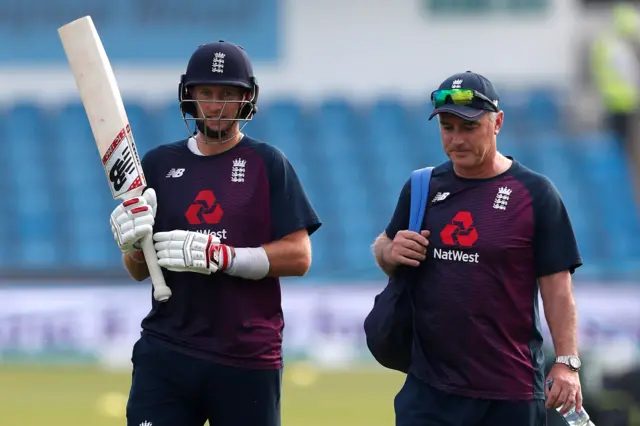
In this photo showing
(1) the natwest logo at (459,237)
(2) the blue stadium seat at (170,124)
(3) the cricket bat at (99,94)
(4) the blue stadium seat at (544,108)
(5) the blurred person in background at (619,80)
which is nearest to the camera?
(1) the natwest logo at (459,237)

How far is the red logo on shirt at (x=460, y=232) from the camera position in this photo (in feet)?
16.5

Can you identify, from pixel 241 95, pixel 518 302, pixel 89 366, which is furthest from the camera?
pixel 89 366

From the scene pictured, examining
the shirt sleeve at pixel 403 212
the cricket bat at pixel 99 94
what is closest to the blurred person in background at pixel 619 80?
the shirt sleeve at pixel 403 212

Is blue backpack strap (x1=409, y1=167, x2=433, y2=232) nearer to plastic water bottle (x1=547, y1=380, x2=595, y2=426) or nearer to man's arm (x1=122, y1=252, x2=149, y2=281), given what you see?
plastic water bottle (x1=547, y1=380, x2=595, y2=426)

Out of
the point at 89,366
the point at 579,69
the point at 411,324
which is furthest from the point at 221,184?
the point at 579,69

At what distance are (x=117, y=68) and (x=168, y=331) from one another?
43.7 ft

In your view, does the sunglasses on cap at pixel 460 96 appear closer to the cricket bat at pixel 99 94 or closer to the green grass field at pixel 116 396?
the cricket bat at pixel 99 94

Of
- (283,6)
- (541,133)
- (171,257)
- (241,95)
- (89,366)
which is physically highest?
(283,6)

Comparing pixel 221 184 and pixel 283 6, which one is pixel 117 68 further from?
pixel 221 184

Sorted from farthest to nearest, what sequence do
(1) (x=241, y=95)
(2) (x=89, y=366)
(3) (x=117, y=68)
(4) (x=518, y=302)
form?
(3) (x=117, y=68)
(2) (x=89, y=366)
(1) (x=241, y=95)
(4) (x=518, y=302)

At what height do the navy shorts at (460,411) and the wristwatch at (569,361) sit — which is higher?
the wristwatch at (569,361)

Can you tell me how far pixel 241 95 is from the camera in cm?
534

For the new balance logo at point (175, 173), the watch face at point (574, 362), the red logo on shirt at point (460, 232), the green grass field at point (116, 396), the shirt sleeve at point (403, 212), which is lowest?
the green grass field at point (116, 396)

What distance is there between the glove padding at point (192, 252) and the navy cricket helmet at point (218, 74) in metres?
0.46
